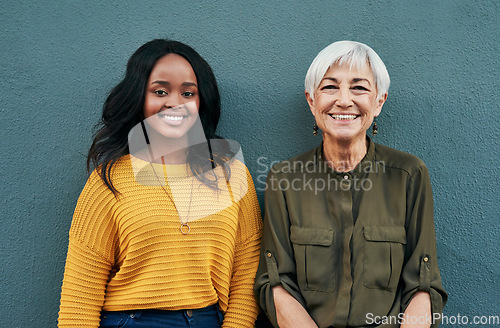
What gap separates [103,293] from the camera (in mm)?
1916

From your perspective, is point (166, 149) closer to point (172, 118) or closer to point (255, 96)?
point (172, 118)

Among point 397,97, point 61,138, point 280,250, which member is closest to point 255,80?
point 397,97

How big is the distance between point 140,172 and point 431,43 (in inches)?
58.4

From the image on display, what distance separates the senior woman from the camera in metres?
1.82

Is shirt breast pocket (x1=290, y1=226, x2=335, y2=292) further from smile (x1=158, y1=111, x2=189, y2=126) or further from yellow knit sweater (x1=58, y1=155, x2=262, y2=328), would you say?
smile (x1=158, y1=111, x2=189, y2=126)

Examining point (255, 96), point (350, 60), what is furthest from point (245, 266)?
point (350, 60)

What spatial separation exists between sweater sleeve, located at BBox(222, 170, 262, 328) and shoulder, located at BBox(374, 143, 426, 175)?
0.59 m

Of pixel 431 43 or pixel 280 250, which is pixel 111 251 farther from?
pixel 431 43

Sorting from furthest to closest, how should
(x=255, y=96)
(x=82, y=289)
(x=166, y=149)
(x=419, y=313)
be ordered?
1. (x=255, y=96)
2. (x=166, y=149)
3. (x=82, y=289)
4. (x=419, y=313)

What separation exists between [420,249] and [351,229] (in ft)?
0.90

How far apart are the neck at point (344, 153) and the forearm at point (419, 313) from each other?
1.92 ft

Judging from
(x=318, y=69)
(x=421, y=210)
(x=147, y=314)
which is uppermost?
(x=318, y=69)

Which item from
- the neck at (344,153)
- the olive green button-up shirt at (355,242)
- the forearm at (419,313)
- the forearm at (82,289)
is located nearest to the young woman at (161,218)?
the forearm at (82,289)

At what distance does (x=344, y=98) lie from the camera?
1848 mm
